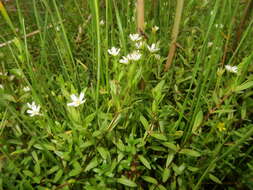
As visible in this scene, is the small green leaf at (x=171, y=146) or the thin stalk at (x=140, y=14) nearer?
the small green leaf at (x=171, y=146)

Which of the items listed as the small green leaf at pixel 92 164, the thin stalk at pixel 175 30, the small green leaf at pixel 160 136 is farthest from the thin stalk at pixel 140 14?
the small green leaf at pixel 92 164

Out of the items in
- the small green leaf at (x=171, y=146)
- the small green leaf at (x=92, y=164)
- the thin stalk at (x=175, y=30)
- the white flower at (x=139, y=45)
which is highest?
the thin stalk at (x=175, y=30)

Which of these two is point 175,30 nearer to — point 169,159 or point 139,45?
point 139,45

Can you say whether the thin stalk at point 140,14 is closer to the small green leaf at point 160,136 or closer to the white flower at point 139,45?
the white flower at point 139,45

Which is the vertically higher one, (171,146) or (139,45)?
(139,45)

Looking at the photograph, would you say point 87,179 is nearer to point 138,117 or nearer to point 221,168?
point 138,117

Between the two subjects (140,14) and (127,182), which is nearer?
(127,182)

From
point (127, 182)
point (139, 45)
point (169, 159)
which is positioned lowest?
point (127, 182)

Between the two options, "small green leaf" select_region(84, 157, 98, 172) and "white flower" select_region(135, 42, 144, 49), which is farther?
"white flower" select_region(135, 42, 144, 49)

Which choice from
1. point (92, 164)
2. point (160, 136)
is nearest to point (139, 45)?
point (160, 136)

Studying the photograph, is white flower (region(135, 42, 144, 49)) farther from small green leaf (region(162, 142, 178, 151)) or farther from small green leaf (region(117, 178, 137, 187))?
small green leaf (region(117, 178, 137, 187))

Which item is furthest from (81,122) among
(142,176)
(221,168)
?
(221,168)

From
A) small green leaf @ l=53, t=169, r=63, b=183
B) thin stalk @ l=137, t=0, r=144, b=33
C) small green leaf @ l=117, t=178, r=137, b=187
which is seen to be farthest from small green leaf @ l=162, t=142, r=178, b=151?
thin stalk @ l=137, t=0, r=144, b=33
